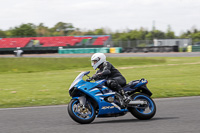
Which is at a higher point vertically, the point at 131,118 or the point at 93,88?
the point at 93,88

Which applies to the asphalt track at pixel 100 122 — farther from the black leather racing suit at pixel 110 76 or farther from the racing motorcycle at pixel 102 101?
the black leather racing suit at pixel 110 76

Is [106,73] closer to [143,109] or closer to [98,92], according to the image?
[98,92]

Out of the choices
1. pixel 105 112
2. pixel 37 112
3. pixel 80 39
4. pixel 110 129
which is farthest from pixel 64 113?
pixel 80 39

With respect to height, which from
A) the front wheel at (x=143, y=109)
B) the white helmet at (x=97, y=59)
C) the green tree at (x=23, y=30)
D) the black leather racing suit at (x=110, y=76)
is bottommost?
the front wheel at (x=143, y=109)

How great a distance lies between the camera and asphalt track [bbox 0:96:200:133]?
20.0 feet

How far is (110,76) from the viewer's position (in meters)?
7.17

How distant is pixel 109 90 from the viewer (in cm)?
700

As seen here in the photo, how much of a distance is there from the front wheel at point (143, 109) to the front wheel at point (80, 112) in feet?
3.14

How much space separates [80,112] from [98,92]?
1.82ft

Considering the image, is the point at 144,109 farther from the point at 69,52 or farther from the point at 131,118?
the point at 69,52

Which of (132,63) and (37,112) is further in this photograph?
(132,63)

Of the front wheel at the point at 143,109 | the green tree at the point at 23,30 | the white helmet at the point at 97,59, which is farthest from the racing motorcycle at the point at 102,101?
the green tree at the point at 23,30

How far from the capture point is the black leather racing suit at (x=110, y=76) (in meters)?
6.84

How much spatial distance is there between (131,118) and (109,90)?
0.94 meters
